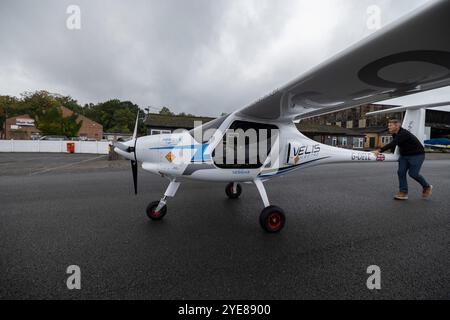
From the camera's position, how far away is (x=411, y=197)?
454 cm

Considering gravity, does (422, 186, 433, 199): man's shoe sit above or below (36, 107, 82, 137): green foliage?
below

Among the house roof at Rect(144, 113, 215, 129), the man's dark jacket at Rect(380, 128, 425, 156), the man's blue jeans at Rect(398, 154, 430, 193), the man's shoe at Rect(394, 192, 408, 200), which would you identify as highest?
the house roof at Rect(144, 113, 215, 129)

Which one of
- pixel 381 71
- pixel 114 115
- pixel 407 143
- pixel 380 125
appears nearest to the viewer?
pixel 381 71

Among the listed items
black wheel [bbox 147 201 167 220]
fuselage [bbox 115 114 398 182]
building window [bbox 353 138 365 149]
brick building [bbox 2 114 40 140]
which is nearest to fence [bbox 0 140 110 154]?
black wheel [bbox 147 201 167 220]

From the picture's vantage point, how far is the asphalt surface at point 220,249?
1.57 meters

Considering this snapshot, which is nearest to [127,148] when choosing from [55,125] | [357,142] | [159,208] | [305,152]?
[159,208]

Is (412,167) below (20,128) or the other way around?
below

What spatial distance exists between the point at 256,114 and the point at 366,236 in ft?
7.42

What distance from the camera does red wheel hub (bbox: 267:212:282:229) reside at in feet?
8.60

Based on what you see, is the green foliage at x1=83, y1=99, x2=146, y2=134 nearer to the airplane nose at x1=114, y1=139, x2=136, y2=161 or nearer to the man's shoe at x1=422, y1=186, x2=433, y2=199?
the airplane nose at x1=114, y1=139, x2=136, y2=161

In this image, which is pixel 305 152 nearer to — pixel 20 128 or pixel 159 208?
pixel 159 208

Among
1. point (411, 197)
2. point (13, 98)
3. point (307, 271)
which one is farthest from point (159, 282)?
point (13, 98)

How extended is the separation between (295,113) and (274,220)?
171 cm

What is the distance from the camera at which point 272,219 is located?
2635mm
